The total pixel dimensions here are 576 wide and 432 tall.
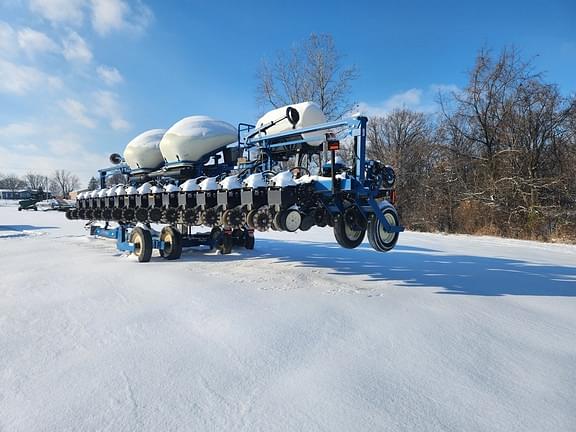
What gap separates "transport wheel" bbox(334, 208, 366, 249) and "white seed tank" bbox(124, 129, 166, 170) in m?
5.34

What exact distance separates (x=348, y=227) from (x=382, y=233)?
1.63ft

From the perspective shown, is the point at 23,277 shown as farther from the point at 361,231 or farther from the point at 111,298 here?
the point at 361,231

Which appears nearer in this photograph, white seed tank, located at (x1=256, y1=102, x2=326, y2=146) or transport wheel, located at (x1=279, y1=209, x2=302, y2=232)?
transport wheel, located at (x1=279, y1=209, x2=302, y2=232)

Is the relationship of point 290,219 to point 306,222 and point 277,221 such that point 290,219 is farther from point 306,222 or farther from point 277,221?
point 306,222

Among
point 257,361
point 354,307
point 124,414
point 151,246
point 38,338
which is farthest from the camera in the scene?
point 151,246

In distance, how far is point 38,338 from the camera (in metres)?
3.24

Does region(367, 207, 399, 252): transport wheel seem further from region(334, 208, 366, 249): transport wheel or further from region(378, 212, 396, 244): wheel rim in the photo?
region(334, 208, 366, 249): transport wheel

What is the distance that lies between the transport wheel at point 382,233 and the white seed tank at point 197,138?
3653mm

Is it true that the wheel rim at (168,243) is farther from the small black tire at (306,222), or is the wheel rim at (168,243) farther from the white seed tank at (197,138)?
the small black tire at (306,222)

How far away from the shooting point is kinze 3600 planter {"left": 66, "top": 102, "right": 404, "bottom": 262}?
515cm

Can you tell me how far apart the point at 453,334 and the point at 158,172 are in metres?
6.84

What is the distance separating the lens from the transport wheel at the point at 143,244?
7289 mm

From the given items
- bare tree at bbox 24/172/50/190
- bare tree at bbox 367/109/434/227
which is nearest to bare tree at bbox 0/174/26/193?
bare tree at bbox 24/172/50/190

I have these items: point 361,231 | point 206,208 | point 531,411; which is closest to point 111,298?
point 206,208
